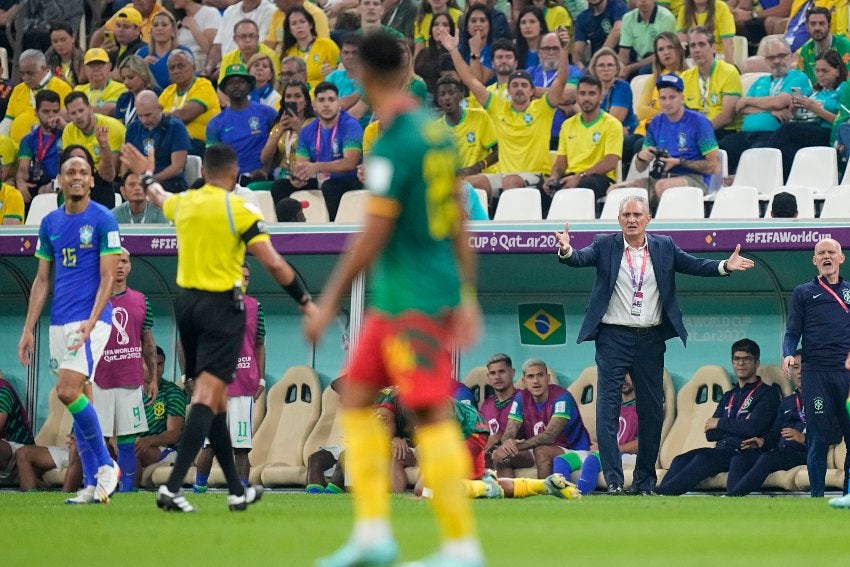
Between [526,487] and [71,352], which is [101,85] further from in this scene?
[526,487]

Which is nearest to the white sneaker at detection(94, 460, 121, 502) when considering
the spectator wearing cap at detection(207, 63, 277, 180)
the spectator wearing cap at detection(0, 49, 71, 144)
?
the spectator wearing cap at detection(207, 63, 277, 180)

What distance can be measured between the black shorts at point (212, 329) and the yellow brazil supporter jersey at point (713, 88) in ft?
24.3

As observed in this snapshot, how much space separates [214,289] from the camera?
28.2 feet

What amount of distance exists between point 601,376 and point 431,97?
5379 millimetres

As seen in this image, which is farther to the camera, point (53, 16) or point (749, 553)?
point (53, 16)

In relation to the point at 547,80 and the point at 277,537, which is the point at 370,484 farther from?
the point at 547,80

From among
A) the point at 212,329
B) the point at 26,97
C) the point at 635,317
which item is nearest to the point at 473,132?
the point at 635,317

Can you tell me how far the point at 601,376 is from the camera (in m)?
11.4

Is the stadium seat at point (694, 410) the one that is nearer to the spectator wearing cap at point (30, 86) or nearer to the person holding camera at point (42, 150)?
the person holding camera at point (42, 150)

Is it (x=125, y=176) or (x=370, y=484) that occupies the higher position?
(x=125, y=176)

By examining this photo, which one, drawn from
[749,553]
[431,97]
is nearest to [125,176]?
[431,97]

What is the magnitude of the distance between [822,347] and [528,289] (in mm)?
3811

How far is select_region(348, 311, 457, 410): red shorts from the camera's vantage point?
520 centimetres

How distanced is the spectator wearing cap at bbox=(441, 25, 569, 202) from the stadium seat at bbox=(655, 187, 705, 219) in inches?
69.5
